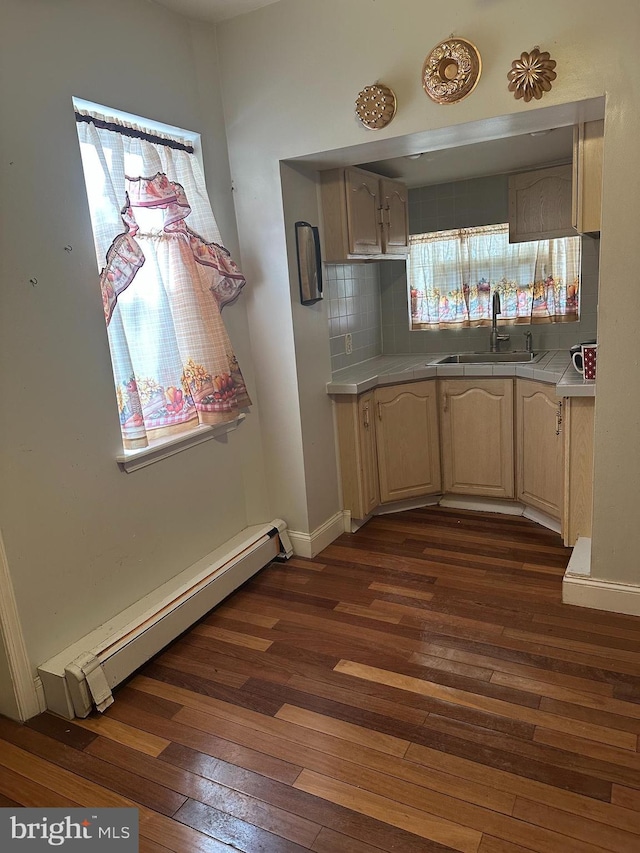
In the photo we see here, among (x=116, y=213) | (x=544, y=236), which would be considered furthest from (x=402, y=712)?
(x=544, y=236)

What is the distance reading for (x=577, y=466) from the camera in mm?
2863

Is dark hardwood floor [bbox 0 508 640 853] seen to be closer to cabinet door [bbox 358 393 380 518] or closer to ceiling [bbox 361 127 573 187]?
cabinet door [bbox 358 393 380 518]

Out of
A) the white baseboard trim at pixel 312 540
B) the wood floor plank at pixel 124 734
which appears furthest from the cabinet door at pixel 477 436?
the wood floor plank at pixel 124 734

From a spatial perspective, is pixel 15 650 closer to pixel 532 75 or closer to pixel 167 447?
pixel 167 447

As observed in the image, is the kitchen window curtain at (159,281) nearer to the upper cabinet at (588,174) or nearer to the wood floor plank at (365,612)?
the wood floor plank at (365,612)

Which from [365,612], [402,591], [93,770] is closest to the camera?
[93,770]

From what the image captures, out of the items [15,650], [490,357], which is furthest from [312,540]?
[490,357]

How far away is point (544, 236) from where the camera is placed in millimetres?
3691

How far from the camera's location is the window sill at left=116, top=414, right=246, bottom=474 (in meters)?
2.40

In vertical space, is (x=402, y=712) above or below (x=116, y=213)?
below

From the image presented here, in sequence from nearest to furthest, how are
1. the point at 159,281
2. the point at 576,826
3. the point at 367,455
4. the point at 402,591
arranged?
1. the point at 576,826
2. the point at 159,281
3. the point at 402,591
4. the point at 367,455

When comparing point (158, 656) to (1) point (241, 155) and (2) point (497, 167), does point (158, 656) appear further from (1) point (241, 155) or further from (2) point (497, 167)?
(2) point (497, 167)

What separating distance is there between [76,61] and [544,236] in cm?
277

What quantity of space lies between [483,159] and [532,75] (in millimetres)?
1249
